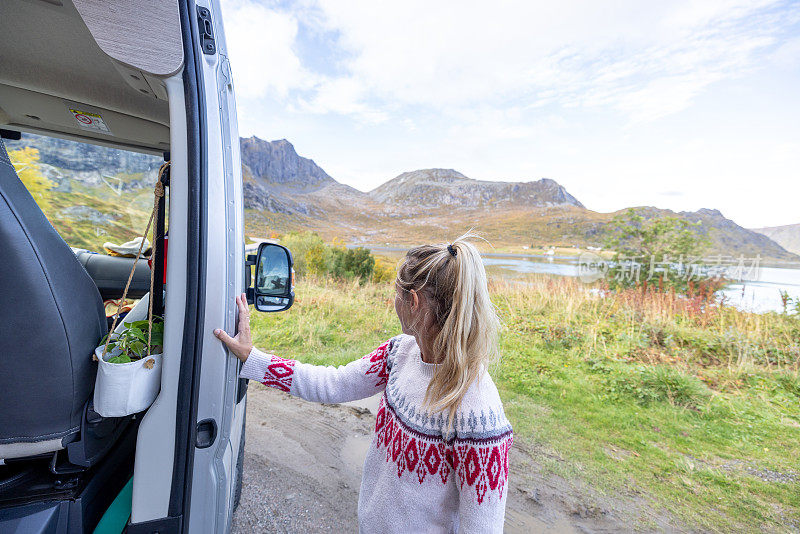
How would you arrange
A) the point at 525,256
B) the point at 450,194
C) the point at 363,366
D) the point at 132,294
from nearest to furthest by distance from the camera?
the point at 363,366
the point at 132,294
the point at 525,256
the point at 450,194

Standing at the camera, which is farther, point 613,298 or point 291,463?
point 613,298

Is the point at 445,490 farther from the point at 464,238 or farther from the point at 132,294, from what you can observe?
the point at 132,294

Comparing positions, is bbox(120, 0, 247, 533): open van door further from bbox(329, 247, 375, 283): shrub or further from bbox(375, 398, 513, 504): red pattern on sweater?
bbox(329, 247, 375, 283): shrub

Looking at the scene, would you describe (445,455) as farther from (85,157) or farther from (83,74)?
(85,157)

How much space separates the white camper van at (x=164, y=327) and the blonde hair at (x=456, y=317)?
70cm

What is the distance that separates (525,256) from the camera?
14938mm

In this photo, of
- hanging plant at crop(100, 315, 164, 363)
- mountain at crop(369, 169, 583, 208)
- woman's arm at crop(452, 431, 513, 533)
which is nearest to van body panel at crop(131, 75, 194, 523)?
hanging plant at crop(100, 315, 164, 363)

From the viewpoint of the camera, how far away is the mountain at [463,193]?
59.2 metres

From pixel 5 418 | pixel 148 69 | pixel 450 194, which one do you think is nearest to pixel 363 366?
pixel 5 418

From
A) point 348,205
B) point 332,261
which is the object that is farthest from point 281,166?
point 332,261

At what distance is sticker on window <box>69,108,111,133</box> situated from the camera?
7.29ft

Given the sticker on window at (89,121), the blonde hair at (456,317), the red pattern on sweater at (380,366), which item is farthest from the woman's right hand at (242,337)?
the sticker on window at (89,121)

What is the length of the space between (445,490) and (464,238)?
828 mm

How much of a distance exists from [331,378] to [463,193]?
212ft
